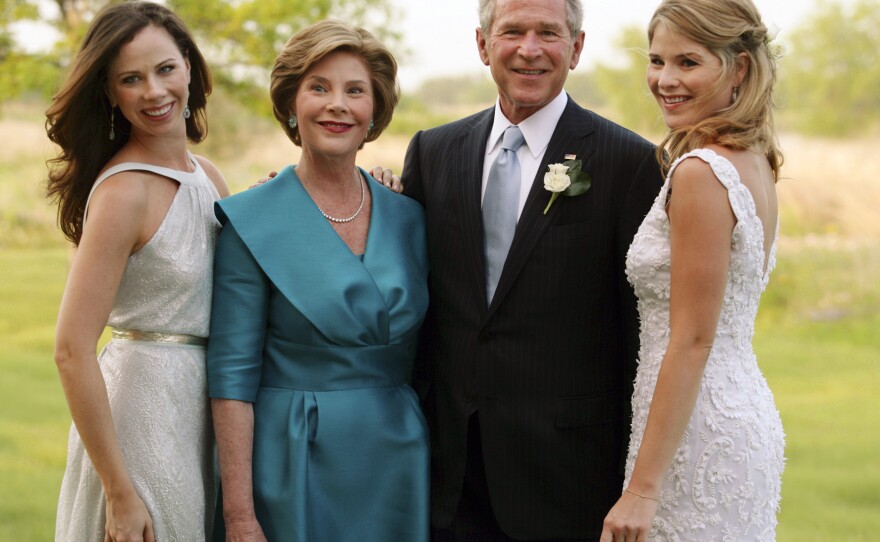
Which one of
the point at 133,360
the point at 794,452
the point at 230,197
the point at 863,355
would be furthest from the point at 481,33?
the point at 863,355

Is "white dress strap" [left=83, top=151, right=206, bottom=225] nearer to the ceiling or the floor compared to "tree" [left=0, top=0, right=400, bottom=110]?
nearer to the floor

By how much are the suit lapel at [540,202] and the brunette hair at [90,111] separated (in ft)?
3.98

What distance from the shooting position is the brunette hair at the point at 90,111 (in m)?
3.12

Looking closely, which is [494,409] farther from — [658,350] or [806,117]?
[806,117]

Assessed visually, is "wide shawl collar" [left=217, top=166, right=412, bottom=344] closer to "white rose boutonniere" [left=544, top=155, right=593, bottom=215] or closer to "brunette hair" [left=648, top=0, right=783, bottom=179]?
"white rose boutonniere" [left=544, top=155, right=593, bottom=215]

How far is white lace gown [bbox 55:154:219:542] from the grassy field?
13.4 feet

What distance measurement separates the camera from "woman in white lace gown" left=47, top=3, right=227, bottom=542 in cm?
300

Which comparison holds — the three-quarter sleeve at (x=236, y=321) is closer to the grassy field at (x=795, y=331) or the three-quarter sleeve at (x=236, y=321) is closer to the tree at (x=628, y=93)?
the grassy field at (x=795, y=331)

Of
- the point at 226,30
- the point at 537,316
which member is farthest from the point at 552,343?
the point at 226,30

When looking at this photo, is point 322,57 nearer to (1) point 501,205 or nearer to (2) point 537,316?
(1) point 501,205

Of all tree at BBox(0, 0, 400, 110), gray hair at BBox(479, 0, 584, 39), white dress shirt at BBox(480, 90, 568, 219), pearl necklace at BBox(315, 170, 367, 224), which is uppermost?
tree at BBox(0, 0, 400, 110)

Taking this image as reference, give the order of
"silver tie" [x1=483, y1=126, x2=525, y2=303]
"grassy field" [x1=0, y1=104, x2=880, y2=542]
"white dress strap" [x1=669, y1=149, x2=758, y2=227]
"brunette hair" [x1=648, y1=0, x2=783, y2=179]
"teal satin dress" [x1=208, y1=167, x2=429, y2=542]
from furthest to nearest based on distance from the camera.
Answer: "grassy field" [x1=0, y1=104, x2=880, y2=542] → "silver tie" [x1=483, y1=126, x2=525, y2=303] → "teal satin dress" [x1=208, y1=167, x2=429, y2=542] → "brunette hair" [x1=648, y1=0, x2=783, y2=179] → "white dress strap" [x1=669, y1=149, x2=758, y2=227]

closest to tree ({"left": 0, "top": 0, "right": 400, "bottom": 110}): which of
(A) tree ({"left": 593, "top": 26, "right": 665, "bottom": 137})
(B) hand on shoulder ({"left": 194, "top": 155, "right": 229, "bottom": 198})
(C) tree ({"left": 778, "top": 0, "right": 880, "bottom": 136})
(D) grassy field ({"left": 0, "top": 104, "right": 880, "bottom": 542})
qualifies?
(D) grassy field ({"left": 0, "top": 104, "right": 880, "bottom": 542})

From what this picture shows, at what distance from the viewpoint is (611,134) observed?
337 centimetres
